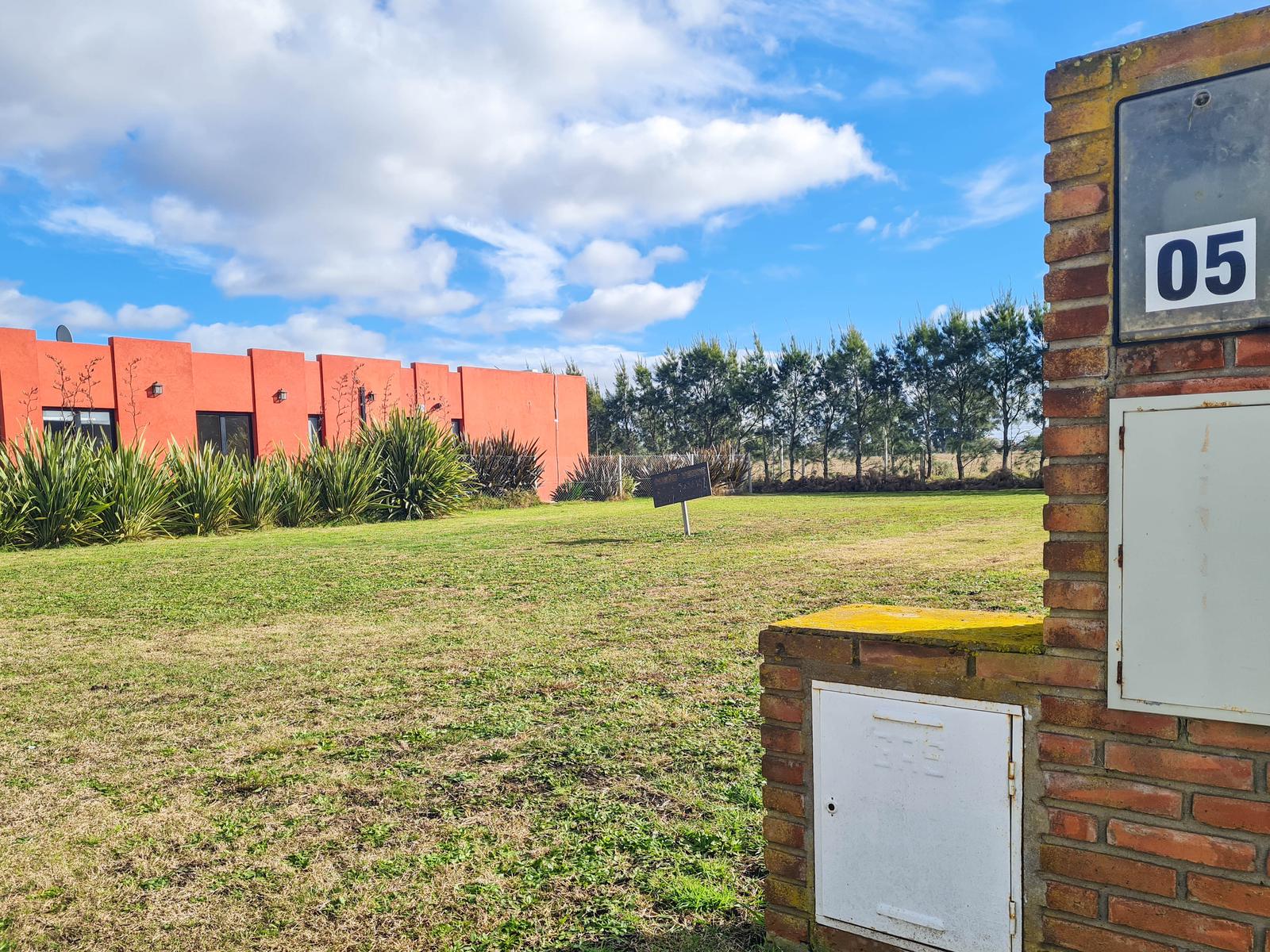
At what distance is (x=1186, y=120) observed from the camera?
1.77 meters

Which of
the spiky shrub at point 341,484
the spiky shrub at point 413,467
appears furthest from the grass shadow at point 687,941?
the spiky shrub at point 413,467

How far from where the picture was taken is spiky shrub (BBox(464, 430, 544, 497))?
75.5ft

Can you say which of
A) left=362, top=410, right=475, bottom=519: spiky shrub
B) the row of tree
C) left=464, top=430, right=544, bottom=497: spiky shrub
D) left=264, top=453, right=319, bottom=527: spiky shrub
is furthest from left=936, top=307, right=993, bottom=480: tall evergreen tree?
left=264, top=453, right=319, bottom=527: spiky shrub

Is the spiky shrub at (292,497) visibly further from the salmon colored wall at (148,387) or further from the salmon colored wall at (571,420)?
the salmon colored wall at (571,420)

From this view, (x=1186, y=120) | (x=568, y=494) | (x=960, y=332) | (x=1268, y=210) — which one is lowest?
(x=568, y=494)

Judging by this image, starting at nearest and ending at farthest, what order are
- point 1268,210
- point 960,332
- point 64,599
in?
point 1268,210, point 64,599, point 960,332

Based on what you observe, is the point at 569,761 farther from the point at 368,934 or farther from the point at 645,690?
the point at 368,934

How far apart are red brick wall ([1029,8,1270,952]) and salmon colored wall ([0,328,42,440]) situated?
2243cm

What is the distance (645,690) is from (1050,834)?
2942 mm

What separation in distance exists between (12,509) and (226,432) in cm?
1010

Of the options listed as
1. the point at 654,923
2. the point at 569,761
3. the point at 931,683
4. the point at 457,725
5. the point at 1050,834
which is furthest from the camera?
the point at 457,725

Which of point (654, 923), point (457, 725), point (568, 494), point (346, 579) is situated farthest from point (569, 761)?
point (568, 494)

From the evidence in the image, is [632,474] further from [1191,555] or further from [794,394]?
[1191,555]

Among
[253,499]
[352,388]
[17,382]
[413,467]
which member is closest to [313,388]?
[352,388]
